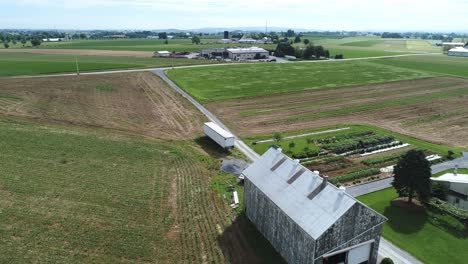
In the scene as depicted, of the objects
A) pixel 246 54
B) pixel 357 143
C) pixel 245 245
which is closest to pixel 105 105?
pixel 357 143

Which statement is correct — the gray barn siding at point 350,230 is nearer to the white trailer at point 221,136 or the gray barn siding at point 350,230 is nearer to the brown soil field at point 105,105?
the white trailer at point 221,136

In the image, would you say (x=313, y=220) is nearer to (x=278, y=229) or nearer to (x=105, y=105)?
(x=278, y=229)

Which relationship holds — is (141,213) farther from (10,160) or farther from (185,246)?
(10,160)

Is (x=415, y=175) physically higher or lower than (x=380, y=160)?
higher

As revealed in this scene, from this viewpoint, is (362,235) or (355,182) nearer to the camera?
(362,235)

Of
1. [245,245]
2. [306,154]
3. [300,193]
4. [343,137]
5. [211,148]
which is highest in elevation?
[300,193]

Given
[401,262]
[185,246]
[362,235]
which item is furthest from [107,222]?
[401,262]

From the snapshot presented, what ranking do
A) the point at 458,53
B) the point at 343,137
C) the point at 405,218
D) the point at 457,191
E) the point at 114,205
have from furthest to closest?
the point at 458,53 → the point at 343,137 → the point at 457,191 → the point at 114,205 → the point at 405,218
